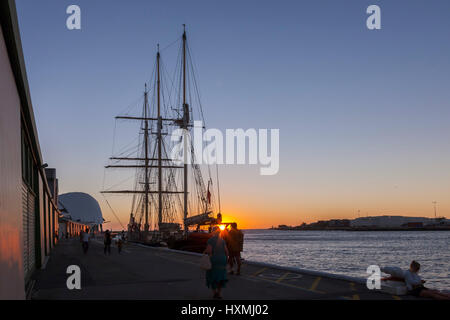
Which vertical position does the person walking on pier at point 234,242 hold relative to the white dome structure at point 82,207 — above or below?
above

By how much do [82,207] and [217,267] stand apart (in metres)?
163

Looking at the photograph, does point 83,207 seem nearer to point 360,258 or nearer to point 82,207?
point 82,207

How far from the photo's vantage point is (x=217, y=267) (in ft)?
36.2

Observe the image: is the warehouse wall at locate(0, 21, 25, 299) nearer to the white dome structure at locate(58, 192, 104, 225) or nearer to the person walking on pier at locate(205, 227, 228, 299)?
the person walking on pier at locate(205, 227, 228, 299)

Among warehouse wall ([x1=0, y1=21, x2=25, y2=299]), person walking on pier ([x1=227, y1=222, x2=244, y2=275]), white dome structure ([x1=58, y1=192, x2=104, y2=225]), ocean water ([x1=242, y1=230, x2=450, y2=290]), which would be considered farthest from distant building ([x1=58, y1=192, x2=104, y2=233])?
warehouse wall ([x1=0, y1=21, x2=25, y2=299])

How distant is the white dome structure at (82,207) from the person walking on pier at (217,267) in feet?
512

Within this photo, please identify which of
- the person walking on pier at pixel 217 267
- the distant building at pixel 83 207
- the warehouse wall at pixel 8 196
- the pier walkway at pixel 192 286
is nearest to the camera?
the warehouse wall at pixel 8 196

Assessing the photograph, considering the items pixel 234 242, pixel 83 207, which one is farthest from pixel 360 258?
pixel 83 207

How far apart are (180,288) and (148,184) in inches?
2144

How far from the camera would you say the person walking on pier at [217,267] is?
1095 cm
